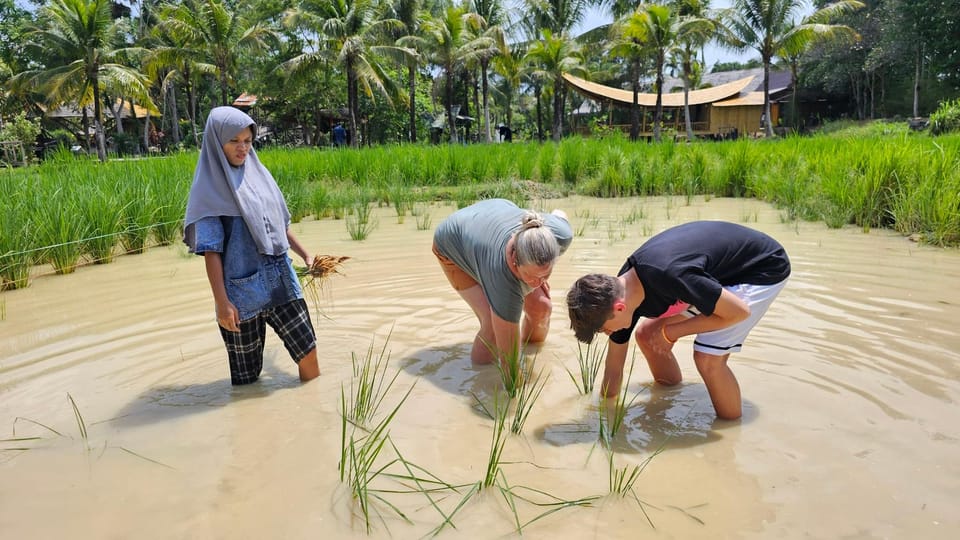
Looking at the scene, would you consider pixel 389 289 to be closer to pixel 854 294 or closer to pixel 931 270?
pixel 854 294

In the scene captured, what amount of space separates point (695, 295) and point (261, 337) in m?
1.95

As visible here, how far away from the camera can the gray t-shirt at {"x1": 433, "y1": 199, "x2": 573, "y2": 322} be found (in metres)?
2.63

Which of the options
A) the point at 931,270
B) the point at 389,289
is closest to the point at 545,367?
the point at 389,289

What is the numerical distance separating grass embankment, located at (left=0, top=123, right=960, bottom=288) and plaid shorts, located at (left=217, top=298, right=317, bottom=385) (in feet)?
8.81

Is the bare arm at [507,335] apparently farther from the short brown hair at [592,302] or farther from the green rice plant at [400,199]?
the green rice plant at [400,199]

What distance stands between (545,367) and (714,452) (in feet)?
3.56

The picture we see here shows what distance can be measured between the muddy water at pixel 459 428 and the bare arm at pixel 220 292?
42 cm

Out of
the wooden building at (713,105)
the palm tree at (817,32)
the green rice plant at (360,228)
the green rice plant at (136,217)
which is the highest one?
the palm tree at (817,32)

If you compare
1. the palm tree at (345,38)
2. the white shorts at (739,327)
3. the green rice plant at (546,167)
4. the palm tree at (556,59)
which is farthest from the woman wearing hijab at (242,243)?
Answer: the palm tree at (556,59)

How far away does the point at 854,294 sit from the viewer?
4.34 meters

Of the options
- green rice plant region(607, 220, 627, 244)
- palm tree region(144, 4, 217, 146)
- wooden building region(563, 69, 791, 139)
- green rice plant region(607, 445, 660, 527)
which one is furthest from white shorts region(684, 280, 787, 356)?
palm tree region(144, 4, 217, 146)

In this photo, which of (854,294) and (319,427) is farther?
(854,294)

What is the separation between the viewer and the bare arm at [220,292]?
271 cm

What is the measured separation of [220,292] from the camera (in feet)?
8.99
